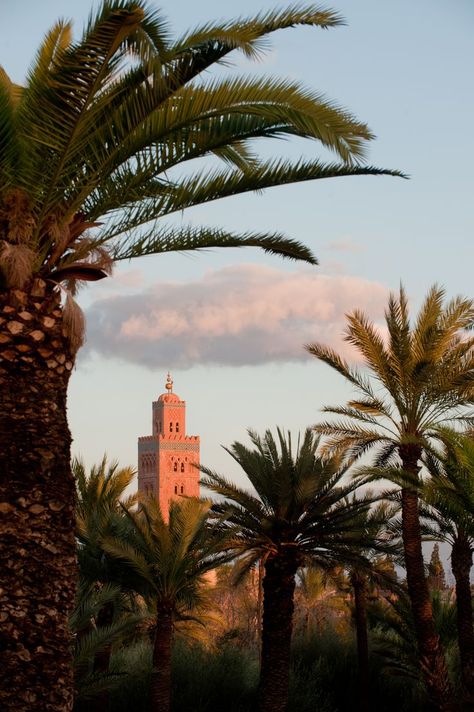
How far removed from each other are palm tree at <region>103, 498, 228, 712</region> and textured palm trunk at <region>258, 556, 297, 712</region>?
1287 millimetres

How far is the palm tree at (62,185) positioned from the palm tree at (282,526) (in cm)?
1256

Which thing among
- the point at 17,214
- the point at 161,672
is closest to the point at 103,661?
the point at 161,672

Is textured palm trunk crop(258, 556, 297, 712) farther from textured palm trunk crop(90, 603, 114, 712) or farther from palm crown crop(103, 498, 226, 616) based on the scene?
textured palm trunk crop(90, 603, 114, 712)

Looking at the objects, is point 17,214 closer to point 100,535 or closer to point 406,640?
point 100,535

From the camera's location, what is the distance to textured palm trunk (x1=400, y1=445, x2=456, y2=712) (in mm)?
22125

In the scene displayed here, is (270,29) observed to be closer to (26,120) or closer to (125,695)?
(26,120)

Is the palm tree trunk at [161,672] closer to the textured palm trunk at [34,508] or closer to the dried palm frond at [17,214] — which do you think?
the textured palm trunk at [34,508]

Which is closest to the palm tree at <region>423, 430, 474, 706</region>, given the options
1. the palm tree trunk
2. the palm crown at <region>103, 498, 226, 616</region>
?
the palm crown at <region>103, 498, 226, 616</region>

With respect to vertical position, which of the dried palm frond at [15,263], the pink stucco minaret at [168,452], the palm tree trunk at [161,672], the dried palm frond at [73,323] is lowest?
the palm tree trunk at [161,672]

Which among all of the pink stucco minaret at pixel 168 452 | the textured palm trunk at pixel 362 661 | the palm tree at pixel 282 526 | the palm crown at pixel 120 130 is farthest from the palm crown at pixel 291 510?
the pink stucco minaret at pixel 168 452

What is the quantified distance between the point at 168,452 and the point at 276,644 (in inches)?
4517

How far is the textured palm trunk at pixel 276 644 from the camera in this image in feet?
70.7

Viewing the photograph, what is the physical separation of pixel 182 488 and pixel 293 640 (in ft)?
355

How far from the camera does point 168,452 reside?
136 meters
